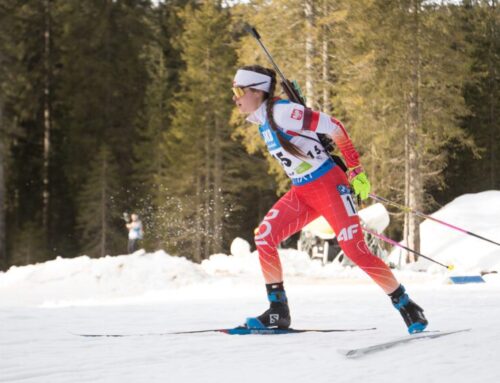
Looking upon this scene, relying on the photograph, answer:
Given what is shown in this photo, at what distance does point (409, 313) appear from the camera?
14.6 ft

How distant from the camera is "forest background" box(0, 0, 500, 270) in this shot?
756 inches

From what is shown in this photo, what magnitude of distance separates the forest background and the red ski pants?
13.5 meters

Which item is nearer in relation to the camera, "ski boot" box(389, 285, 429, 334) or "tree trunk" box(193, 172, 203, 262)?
"ski boot" box(389, 285, 429, 334)

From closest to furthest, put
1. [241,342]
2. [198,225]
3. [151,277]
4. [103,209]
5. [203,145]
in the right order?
1. [241,342]
2. [151,277]
3. [198,225]
4. [203,145]
5. [103,209]

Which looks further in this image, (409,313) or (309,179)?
(309,179)

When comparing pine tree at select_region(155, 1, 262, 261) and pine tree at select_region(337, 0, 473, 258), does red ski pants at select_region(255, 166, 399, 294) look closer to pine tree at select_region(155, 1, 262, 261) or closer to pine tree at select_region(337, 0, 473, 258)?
pine tree at select_region(337, 0, 473, 258)

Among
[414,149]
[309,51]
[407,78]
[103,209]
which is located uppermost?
[309,51]

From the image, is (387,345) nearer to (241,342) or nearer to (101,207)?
(241,342)

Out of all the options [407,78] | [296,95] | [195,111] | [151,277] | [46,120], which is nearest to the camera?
[296,95]

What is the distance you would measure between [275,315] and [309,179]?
39.9 inches

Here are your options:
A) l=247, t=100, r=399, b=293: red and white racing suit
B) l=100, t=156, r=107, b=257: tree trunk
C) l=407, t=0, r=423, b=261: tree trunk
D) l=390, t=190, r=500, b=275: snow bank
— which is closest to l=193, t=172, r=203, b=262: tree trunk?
l=100, t=156, r=107, b=257: tree trunk

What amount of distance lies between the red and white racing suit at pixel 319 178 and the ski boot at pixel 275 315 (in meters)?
0.42

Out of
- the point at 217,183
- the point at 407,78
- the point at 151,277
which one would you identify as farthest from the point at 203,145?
the point at 151,277

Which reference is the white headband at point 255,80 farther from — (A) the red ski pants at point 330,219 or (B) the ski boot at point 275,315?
(B) the ski boot at point 275,315
